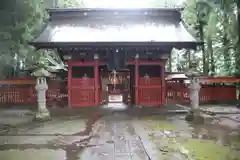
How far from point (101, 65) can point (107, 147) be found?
9713 millimetres

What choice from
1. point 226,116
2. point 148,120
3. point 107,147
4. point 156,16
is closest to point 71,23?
point 156,16

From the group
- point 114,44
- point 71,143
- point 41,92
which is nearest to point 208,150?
point 71,143

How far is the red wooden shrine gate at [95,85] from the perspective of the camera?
15.5m

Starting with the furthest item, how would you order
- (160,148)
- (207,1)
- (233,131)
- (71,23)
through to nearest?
(207,1) → (71,23) → (233,131) → (160,148)

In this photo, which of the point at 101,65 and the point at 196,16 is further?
the point at 196,16

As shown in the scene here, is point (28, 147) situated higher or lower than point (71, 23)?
lower

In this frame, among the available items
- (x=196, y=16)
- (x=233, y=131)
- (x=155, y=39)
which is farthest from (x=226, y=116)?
(x=196, y=16)

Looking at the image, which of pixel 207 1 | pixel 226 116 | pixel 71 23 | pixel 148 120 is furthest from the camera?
pixel 207 1

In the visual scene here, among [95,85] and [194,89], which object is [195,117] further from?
[95,85]

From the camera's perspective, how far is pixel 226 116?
40.7 ft

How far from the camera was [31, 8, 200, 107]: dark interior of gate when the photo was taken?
1380 centimetres

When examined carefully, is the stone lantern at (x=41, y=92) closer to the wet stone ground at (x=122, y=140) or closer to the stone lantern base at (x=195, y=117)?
the wet stone ground at (x=122, y=140)

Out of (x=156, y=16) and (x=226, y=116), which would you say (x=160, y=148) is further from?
(x=156, y=16)

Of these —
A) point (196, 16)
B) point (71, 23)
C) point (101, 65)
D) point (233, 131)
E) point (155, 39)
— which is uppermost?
point (196, 16)
